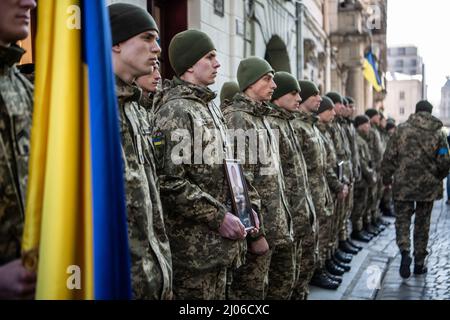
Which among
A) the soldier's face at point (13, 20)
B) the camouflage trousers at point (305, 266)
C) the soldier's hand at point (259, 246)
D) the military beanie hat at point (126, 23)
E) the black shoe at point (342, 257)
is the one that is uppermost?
the military beanie hat at point (126, 23)

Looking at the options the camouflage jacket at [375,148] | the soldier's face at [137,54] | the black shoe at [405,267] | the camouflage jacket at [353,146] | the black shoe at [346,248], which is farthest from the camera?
the camouflage jacket at [375,148]

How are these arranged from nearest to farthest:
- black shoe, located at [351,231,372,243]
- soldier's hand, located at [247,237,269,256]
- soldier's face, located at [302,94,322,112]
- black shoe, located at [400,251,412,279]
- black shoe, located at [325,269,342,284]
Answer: soldier's hand, located at [247,237,269,256] < soldier's face, located at [302,94,322,112] < black shoe, located at [325,269,342,284] < black shoe, located at [400,251,412,279] < black shoe, located at [351,231,372,243]

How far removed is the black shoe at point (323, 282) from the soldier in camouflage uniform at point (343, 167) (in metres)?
1.21

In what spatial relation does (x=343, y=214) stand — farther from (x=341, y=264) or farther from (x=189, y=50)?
(x=189, y=50)

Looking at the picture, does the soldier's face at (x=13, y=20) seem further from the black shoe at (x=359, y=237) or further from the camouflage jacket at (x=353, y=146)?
the black shoe at (x=359, y=237)

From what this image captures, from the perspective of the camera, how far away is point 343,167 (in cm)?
769

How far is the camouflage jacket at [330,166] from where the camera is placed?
22.1 feet

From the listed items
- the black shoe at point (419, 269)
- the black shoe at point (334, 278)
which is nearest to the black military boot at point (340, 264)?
the black shoe at point (334, 278)

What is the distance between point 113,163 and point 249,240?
7.65 ft

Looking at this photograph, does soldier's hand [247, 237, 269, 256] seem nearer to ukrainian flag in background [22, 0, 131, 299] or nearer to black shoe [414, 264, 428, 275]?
ukrainian flag in background [22, 0, 131, 299]

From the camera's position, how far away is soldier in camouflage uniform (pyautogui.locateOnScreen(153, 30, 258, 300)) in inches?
122

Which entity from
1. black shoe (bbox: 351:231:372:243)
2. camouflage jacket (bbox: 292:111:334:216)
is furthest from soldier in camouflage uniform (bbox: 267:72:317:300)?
black shoe (bbox: 351:231:372:243)

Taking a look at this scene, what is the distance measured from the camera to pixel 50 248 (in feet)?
5.00

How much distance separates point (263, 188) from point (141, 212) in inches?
75.2
